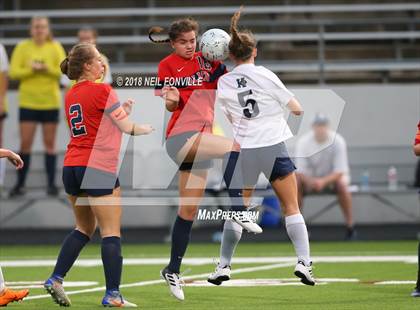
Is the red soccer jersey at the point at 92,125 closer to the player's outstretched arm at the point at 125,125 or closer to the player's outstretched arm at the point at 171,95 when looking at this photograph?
the player's outstretched arm at the point at 125,125

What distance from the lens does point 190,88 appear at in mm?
7707

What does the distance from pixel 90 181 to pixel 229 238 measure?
4.32 ft

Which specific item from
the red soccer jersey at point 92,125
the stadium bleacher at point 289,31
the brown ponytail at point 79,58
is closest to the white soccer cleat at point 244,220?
the red soccer jersey at point 92,125

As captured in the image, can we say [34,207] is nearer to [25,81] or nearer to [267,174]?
[25,81]

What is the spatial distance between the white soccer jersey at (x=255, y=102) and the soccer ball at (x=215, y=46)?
16cm

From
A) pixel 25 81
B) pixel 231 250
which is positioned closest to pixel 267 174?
pixel 231 250

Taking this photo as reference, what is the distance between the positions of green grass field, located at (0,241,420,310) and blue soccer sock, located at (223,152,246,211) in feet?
2.25

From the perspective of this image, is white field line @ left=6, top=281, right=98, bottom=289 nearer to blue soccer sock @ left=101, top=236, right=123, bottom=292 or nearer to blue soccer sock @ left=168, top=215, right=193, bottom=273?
blue soccer sock @ left=168, top=215, right=193, bottom=273

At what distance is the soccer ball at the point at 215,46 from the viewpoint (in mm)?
7730

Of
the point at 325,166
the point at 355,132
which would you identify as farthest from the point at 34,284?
the point at 355,132

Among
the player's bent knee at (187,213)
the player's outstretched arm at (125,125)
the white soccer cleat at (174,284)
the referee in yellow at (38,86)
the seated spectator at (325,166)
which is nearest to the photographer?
the player's outstretched arm at (125,125)

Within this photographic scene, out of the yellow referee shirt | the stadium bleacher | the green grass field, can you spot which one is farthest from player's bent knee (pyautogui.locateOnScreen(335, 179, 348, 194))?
the yellow referee shirt

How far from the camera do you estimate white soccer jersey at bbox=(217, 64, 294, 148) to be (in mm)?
7660

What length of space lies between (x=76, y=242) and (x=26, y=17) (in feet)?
36.9
